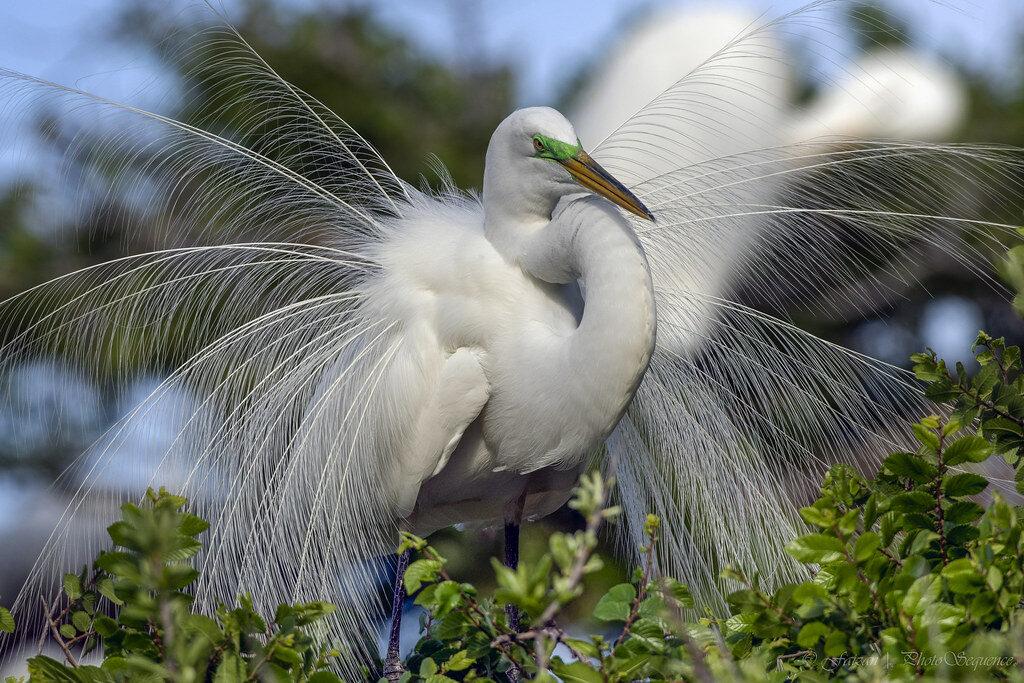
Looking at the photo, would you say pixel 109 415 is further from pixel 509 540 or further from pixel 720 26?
pixel 720 26

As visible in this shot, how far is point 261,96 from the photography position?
292 centimetres

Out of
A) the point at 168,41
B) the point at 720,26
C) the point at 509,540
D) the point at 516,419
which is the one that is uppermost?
the point at 720,26

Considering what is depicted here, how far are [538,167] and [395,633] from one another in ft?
3.78

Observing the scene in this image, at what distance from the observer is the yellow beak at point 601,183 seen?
82.5 inches

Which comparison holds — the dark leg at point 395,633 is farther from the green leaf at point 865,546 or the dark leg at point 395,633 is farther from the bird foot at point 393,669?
the green leaf at point 865,546

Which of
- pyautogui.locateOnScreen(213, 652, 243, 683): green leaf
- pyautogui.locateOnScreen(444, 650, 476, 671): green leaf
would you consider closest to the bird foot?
pyautogui.locateOnScreen(444, 650, 476, 671): green leaf

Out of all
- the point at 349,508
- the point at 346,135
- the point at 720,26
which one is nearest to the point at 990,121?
the point at 720,26

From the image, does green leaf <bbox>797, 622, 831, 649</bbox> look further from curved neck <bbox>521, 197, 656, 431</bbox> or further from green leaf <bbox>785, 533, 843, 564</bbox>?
curved neck <bbox>521, 197, 656, 431</bbox>

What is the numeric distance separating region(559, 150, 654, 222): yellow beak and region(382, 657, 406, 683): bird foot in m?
1.17

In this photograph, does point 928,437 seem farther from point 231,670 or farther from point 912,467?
point 231,670

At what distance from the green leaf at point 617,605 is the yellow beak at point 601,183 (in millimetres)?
863

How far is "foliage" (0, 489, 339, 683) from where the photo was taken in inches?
41.7

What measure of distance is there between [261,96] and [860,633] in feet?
7.17

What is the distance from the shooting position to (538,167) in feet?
7.63
